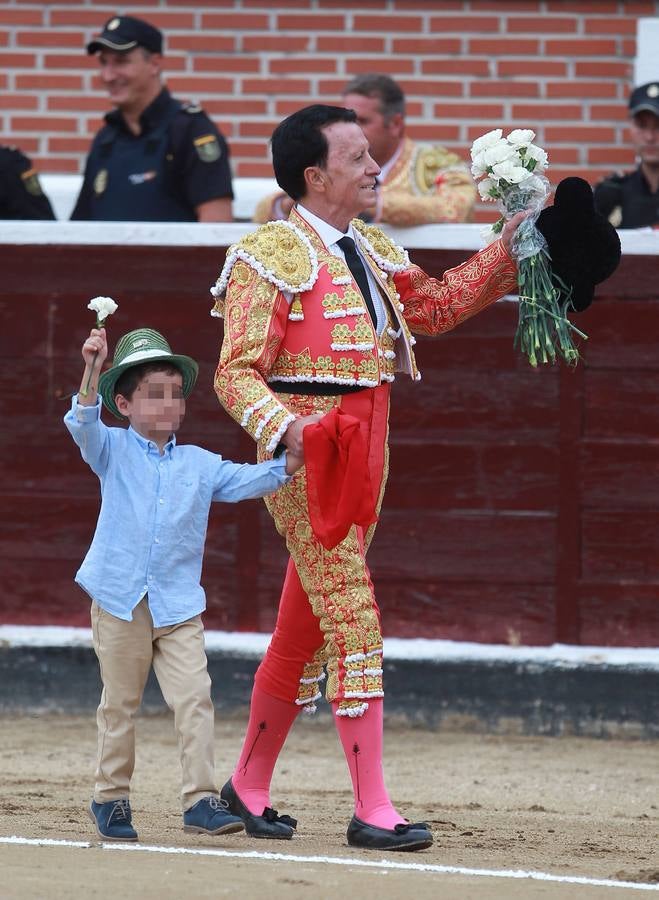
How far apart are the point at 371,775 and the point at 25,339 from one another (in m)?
2.77

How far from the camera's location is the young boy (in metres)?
4.22

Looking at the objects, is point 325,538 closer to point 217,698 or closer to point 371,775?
point 371,775

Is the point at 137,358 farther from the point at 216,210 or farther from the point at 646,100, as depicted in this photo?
the point at 646,100

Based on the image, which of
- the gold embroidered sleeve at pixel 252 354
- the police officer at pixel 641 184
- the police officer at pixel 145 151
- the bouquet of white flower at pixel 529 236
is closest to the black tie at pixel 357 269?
the gold embroidered sleeve at pixel 252 354

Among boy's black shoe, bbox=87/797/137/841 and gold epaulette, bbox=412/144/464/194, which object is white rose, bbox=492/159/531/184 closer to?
boy's black shoe, bbox=87/797/137/841

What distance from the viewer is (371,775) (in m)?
4.29

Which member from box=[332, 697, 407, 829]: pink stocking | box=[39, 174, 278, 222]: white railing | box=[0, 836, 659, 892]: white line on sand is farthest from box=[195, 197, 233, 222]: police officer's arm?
box=[0, 836, 659, 892]: white line on sand

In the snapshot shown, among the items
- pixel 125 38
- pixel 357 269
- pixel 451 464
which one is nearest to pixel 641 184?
pixel 451 464

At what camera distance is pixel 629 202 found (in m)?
6.61

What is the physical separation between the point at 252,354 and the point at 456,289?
0.62 m

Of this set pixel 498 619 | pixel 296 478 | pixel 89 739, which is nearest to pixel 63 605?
pixel 89 739

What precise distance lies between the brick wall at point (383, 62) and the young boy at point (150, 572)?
3587 mm

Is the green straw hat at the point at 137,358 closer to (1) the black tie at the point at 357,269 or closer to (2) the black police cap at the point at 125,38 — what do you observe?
(1) the black tie at the point at 357,269

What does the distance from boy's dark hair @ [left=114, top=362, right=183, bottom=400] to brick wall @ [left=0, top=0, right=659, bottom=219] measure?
3.55 meters
